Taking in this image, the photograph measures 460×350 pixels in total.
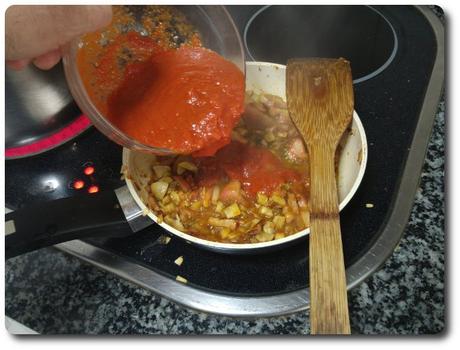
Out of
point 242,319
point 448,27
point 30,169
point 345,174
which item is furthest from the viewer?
point 448,27

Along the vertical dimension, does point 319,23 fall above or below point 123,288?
above

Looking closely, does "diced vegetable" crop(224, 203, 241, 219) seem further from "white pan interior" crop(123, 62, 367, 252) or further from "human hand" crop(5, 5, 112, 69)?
"human hand" crop(5, 5, 112, 69)

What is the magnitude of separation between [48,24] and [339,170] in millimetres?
608

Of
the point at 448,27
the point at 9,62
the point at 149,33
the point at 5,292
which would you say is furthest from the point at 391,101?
the point at 5,292

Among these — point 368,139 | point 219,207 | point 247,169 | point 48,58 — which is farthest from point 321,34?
point 48,58

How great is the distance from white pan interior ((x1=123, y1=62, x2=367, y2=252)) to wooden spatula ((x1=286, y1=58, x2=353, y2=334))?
0.04 metres

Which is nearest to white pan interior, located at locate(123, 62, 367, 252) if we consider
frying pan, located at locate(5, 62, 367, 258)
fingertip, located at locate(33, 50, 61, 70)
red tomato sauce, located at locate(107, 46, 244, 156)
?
frying pan, located at locate(5, 62, 367, 258)

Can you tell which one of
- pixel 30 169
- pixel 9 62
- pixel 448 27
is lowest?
pixel 30 169

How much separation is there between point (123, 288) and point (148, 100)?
36cm

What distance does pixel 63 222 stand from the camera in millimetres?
830

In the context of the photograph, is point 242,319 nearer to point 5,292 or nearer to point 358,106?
point 5,292

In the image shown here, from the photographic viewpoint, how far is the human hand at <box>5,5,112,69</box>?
2.37ft

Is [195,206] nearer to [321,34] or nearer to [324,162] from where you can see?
[324,162]

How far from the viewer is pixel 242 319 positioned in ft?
2.74
